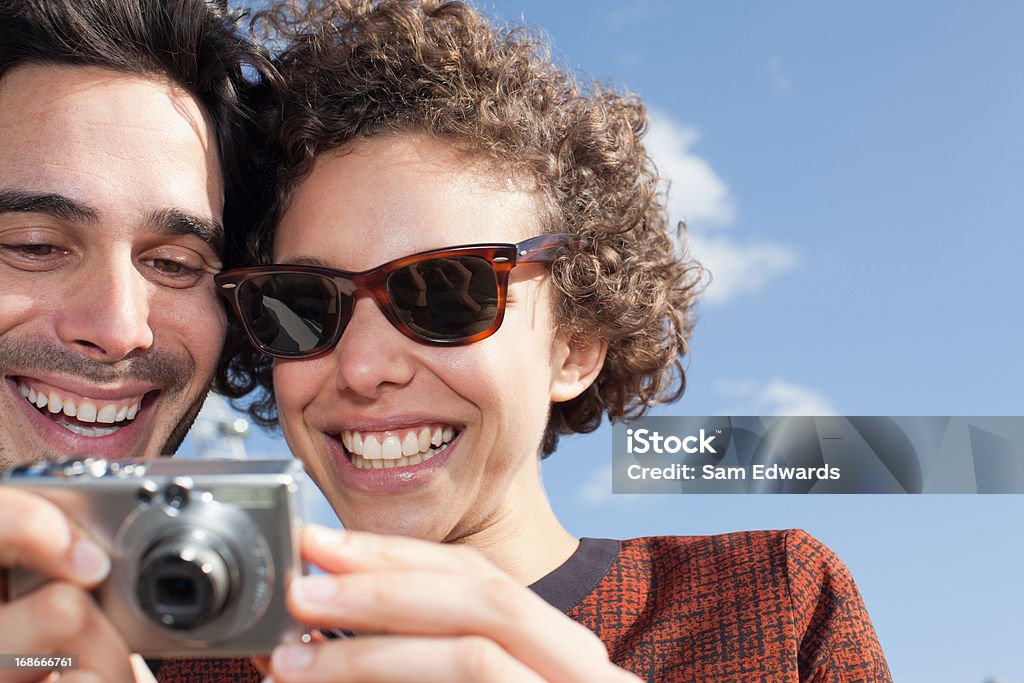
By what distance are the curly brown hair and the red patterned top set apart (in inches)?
40.3

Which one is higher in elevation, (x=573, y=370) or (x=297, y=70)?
(x=297, y=70)

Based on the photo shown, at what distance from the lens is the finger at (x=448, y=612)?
76.3 inches

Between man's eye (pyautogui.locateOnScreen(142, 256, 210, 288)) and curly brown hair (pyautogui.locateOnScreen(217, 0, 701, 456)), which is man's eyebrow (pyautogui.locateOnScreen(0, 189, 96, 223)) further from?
curly brown hair (pyautogui.locateOnScreen(217, 0, 701, 456))

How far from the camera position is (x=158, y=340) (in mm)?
3805

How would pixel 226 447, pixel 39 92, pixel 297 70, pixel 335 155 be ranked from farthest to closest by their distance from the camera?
pixel 226 447 < pixel 297 70 < pixel 39 92 < pixel 335 155

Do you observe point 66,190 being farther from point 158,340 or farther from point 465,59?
point 465,59

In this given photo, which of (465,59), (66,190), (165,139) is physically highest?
(465,59)

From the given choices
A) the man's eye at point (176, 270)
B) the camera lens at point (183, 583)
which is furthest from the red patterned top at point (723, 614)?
the man's eye at point (176, 270)

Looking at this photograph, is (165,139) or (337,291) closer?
(337,291)

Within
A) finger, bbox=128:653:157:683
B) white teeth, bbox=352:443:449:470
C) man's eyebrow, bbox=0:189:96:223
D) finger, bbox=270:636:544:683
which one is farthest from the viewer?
man's eyebrow, bbox=0:189:96:223

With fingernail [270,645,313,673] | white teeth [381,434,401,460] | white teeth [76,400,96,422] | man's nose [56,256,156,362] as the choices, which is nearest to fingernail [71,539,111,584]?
fingernail [270,645,313,673]

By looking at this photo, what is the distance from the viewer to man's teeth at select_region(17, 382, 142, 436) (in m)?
3.75

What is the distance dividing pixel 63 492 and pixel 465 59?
2489 mm

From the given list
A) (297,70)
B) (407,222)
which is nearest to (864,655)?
(407,222)
